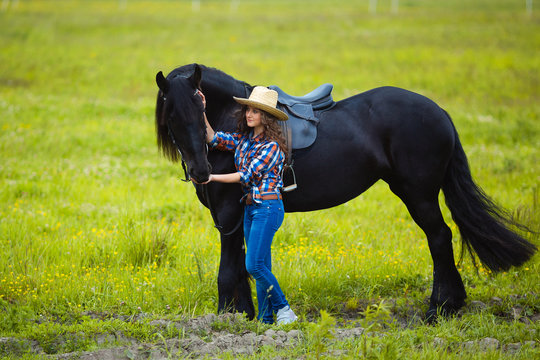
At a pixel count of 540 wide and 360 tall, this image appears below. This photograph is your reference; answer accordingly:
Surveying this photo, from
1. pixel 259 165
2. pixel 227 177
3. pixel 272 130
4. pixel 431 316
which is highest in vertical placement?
pixel 272 130

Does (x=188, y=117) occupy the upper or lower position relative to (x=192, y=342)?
upper

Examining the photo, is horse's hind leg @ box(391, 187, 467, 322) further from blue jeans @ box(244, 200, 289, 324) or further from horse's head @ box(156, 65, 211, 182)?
horse's head @ box(156, 65, 211, 182)

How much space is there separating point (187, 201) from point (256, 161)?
3946 mm

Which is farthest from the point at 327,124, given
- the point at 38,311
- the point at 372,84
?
the point at 372,84

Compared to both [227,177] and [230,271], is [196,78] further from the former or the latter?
[230,271]

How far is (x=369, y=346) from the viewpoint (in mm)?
3740

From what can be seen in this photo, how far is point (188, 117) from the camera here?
13.2ft

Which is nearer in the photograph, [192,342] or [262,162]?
[192,342]

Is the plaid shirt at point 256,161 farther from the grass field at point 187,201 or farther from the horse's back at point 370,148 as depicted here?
the grass field at point 187,201

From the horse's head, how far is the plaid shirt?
0.31 m

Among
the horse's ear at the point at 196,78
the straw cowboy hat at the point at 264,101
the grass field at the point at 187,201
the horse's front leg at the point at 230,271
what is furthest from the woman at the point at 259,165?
the grass field at the point at 187,201

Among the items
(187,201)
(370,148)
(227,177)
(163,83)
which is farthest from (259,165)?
(187,201)

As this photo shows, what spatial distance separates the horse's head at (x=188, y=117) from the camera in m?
4.03

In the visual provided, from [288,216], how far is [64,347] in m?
3.81
